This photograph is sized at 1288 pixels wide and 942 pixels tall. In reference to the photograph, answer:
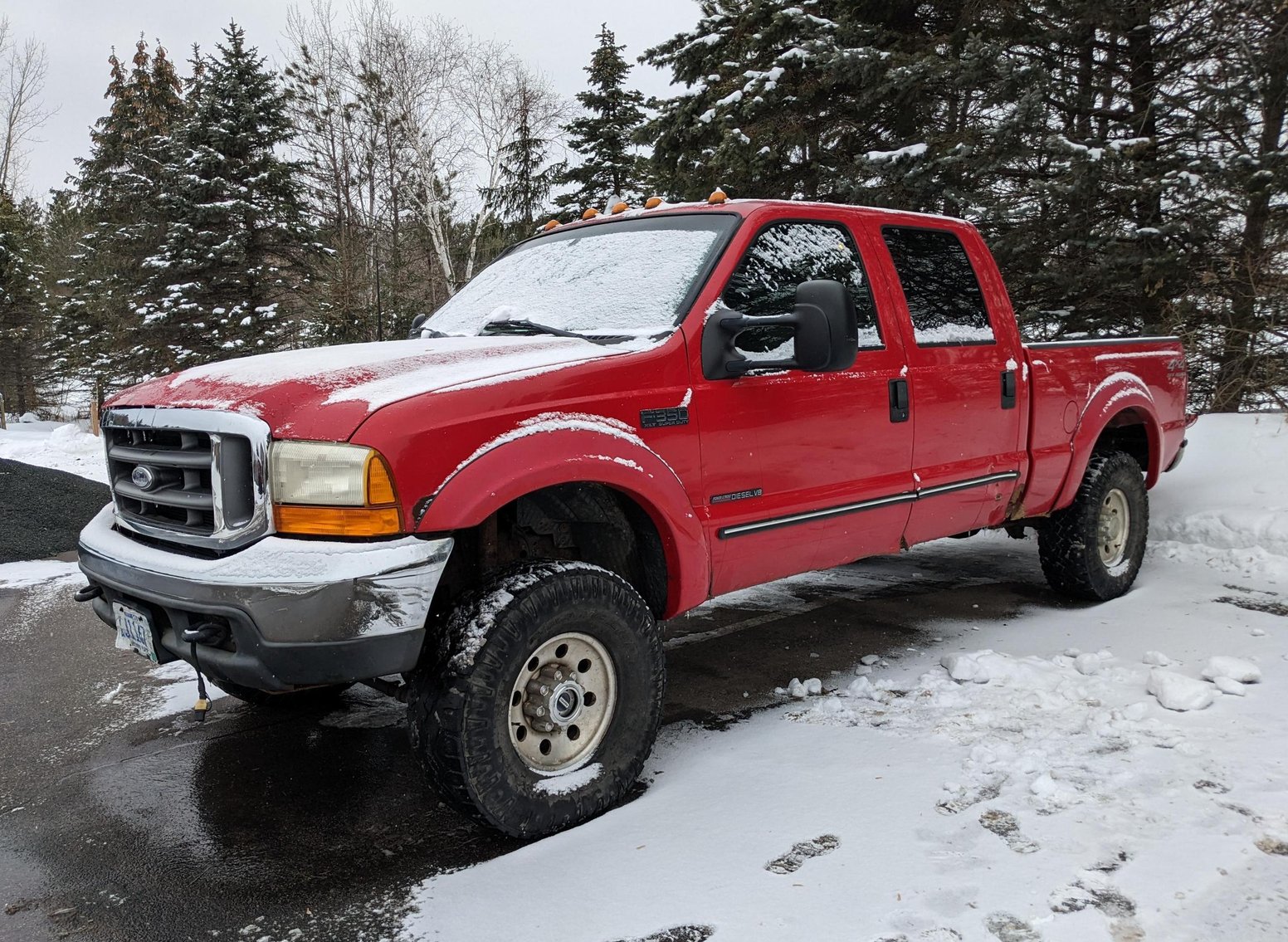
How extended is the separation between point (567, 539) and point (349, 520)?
96cm

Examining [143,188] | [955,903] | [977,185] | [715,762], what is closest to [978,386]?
[715,762]

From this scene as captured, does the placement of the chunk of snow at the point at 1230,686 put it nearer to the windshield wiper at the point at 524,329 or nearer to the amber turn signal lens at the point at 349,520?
the windshield wiper at the point at 524,329

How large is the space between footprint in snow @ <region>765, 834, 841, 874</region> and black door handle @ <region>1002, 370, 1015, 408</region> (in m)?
2.60

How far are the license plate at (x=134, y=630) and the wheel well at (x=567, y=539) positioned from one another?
86 centimetres

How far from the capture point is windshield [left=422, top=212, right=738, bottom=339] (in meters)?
3.41

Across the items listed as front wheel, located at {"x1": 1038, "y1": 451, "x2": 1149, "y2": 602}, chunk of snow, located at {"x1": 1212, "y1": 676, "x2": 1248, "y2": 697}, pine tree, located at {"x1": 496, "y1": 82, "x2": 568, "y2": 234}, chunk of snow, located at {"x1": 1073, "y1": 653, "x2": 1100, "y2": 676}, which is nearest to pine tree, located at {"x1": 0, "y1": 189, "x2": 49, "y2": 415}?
pine tree, located at {"x1": 496, "y1": 82, "x2": 568, "y2": 234}

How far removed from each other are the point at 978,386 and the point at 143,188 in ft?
82.5

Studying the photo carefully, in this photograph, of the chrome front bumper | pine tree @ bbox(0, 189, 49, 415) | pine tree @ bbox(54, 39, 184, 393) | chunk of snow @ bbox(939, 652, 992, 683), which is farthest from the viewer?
pine tree @ bbox(0, 189, 49, 415)

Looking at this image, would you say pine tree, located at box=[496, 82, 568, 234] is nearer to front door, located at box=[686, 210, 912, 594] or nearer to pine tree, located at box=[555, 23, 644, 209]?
pine tree, located at box=[555, 23, 644, 209]

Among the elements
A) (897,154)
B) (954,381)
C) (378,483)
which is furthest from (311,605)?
(897,154)

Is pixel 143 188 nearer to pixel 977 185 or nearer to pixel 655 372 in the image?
pixel 977 185

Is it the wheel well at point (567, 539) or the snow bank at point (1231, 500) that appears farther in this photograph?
the snow bank at point (1231, 500)

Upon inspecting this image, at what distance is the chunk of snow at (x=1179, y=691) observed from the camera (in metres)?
3.47

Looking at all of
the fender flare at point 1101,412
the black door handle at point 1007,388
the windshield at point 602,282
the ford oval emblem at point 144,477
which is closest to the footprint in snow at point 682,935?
the windshield at point 602,282
